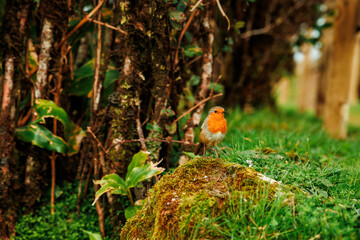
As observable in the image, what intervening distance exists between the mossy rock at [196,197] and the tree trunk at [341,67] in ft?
14.4

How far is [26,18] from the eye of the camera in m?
2.29

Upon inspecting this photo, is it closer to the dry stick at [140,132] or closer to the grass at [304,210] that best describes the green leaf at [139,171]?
the dry stick at [140,132]

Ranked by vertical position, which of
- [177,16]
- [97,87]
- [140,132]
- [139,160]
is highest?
[177,16]

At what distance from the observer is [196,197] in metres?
1.58

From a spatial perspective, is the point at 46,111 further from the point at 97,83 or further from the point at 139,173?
the point at 139,173

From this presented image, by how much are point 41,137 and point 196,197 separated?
4.57ft

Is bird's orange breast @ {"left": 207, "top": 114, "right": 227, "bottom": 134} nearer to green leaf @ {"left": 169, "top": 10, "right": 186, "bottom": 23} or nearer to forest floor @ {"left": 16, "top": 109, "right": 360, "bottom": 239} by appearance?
forest floor @ {"left": 16, "top": 109, "right": 360, "bottom": 239}

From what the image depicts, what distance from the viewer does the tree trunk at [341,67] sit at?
5.35 meters

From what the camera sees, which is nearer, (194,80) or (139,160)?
(139,160)

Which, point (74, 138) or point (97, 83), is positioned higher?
point (97, 83)

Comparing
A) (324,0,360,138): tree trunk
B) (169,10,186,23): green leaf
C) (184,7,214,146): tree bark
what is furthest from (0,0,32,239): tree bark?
(324,0,360,138): tree trunk

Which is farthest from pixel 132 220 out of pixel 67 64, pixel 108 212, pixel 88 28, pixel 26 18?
pixel 26 18

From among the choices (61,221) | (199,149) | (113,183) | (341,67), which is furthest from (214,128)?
(341,67)

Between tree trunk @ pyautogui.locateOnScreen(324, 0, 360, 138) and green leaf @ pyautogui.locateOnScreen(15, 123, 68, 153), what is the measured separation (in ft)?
16.2
